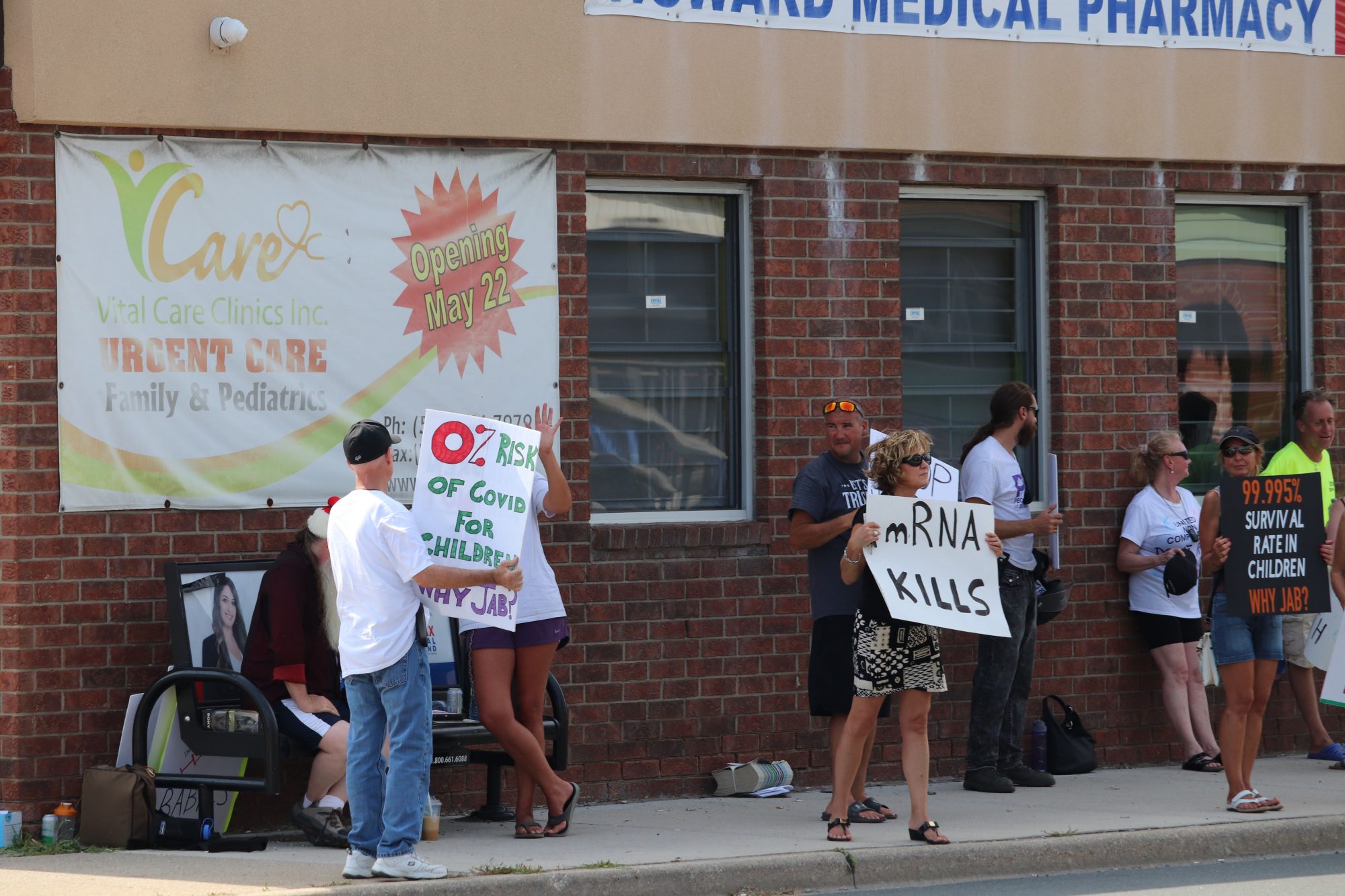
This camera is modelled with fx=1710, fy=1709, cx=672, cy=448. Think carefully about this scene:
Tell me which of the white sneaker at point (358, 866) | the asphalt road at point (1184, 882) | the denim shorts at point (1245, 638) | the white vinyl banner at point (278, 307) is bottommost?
the asphalt road at point (1184, 882)

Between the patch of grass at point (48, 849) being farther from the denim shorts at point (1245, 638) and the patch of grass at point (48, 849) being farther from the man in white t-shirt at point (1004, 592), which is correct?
the denim shorts at point (1245, 638)

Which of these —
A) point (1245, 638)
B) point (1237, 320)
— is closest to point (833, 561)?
point (1245, 638)

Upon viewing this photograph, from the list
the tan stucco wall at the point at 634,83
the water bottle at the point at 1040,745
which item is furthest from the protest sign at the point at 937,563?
the tan stucco wall at the point at 634,83

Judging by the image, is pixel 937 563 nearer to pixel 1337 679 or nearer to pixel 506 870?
pixel 506 870

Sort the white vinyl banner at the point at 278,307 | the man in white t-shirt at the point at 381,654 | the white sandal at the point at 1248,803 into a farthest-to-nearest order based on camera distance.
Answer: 1. the white sandal at the point at 1248,803
2. the white vinyl banner at the point at 278,307
3. the man in white t-shirt at the point at 381,654

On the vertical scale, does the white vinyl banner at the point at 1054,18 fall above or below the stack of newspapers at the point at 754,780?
above

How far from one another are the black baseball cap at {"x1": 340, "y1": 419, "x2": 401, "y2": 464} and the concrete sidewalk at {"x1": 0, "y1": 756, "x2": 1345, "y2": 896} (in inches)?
67.7

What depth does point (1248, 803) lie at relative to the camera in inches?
338

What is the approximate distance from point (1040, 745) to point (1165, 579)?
122 centimetres

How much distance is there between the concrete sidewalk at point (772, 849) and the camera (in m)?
7.13

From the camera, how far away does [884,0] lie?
9836 millimetres

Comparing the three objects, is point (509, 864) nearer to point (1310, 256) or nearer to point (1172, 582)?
point (1172, 582)

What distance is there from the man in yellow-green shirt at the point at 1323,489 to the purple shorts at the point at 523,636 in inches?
147

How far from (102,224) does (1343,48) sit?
7.63 meters
